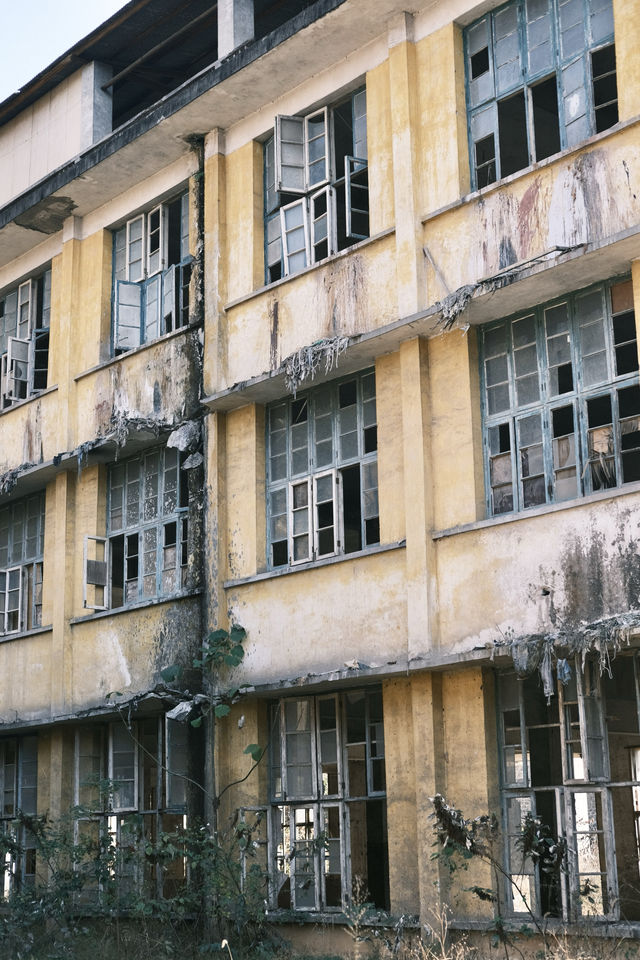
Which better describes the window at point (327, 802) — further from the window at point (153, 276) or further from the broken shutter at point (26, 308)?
the broken shutter at point (26, 308)

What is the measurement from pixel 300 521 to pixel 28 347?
5.94m

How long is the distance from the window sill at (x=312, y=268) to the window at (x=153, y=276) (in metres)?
1.38

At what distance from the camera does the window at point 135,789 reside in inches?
547

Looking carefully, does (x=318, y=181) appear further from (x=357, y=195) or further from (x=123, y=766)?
(x=123, y=766)

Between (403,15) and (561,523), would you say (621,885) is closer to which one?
(561,523)

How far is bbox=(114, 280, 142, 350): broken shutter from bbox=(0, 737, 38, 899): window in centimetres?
506

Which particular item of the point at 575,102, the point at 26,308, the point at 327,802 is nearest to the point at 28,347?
the point at 26,308

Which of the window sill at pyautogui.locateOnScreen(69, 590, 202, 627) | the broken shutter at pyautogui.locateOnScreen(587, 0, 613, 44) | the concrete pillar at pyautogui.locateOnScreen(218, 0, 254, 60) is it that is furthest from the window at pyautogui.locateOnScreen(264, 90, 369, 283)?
the window sill at pyautogui.locateOnScreen(69, 590, 202, 627)

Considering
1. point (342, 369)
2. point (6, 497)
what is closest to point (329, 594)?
point (342, 369)

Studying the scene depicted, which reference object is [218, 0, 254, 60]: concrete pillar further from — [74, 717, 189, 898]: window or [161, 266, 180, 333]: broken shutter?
[74, 717, 189, 898]: window

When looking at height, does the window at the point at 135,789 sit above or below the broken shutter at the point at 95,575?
below

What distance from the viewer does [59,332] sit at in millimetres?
16625

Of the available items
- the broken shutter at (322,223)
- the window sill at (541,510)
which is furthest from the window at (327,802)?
the broken shutter at (322,223)

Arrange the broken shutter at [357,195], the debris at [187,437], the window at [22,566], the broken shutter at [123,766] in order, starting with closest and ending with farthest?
1. the broken shutter at [357,195]
2. the debris at [187,437]
3. the broken shutter at [123,766]
4. the window at [22,566]
